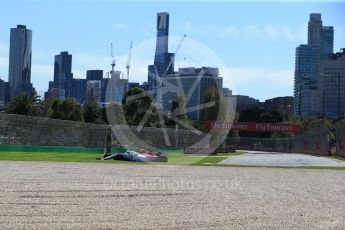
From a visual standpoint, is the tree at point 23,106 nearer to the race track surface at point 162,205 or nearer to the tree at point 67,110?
the tree at point 67,110

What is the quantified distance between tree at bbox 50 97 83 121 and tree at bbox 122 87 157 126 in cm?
1307

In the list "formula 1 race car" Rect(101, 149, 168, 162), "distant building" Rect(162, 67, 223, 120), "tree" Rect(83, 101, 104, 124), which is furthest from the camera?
"tree" Rect(83, 101, 104, 124)

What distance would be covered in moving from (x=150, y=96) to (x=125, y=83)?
27488 mm

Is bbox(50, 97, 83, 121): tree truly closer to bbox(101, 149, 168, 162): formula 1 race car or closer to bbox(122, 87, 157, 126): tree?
bbox(122, 87, 157, 126): tree

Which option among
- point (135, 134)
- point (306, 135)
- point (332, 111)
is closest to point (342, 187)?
point (135, 134)

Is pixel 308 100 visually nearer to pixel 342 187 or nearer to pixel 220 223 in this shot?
pixel 342 187

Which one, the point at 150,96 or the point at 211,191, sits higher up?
the point at 150,96

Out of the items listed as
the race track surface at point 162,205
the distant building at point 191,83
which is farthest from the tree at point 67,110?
the race track surface at point 162,205

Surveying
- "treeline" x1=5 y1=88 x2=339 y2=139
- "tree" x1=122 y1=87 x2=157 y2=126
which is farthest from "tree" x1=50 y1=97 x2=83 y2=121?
"tree" x1=122 y1=87 x2=157 y2=126

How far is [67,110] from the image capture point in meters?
113

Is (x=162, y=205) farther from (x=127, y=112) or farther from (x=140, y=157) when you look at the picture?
(x=127, y=112)

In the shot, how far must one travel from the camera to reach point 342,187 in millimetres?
21812

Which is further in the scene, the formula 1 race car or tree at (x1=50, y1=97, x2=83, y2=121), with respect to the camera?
tree at (x1=50, y1=97, x2=83, y2=121)

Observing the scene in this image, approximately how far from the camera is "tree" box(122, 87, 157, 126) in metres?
96.9
